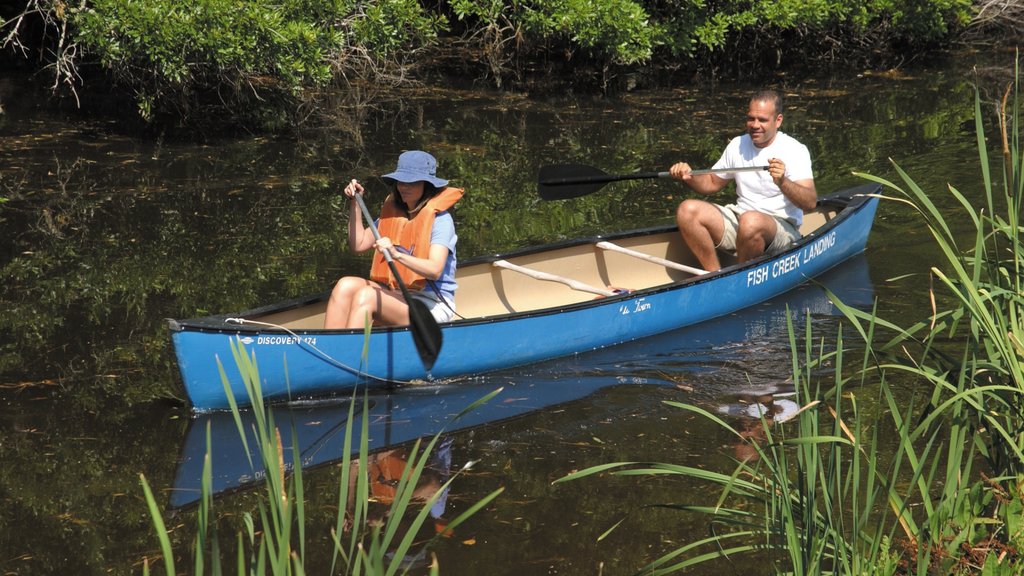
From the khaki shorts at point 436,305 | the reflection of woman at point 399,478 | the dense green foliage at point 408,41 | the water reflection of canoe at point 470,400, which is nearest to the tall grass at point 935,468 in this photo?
the reflection of woman at point 399,478

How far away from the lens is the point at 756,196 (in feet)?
24.8

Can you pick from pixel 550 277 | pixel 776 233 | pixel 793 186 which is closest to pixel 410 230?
pixel 550 277

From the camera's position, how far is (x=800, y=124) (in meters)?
13.0

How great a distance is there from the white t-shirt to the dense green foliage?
177 inches

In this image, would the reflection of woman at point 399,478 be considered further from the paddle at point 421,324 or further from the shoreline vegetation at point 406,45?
the shoreline vegetation at point 406,45

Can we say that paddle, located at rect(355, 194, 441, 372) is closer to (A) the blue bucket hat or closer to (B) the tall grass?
(A) the blue bucket hat

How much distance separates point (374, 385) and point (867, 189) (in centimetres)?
430

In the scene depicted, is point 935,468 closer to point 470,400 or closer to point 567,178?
point 470,400

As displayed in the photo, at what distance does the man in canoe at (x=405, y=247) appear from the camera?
591 cm

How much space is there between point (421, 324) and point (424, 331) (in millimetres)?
40

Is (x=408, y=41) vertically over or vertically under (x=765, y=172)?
over

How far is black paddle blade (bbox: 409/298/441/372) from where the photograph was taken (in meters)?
5.78

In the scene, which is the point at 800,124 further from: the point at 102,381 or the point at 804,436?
the point at 804,436

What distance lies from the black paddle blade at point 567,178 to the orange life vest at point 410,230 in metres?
1.61
